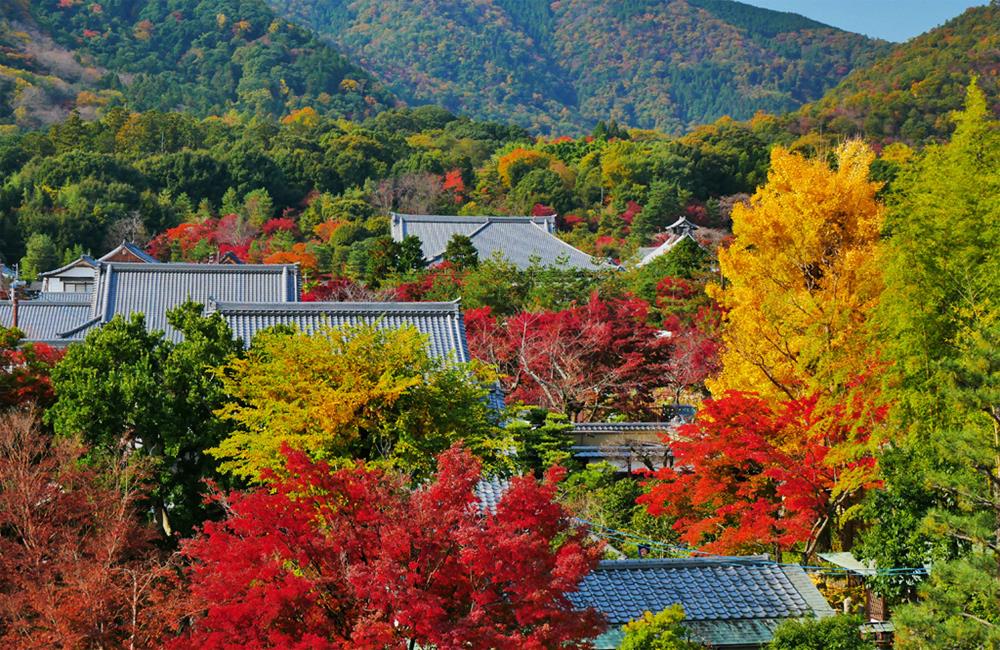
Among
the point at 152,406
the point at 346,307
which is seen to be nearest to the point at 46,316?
the point at 346,307

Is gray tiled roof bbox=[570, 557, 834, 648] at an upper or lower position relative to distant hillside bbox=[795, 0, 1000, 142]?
lower

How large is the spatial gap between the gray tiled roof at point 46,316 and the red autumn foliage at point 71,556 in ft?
47.6

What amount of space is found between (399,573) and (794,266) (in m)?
9.74

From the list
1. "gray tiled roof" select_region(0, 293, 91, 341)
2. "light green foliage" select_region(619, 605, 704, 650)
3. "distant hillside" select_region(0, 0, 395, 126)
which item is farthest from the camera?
"distant hillside" select_region(0, 0, 395, 126)

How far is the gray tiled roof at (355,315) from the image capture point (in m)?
17.2

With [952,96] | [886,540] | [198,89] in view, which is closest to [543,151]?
[952,96]

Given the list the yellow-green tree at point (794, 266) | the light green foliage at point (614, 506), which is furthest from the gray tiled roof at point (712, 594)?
the yellow-green tree at point (794, 266)

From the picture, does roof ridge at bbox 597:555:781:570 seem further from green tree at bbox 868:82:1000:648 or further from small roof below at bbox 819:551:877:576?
green tree at bbox 868:82:1000:648

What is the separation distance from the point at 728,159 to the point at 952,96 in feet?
49.5

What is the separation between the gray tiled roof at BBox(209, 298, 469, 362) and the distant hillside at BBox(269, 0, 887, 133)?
10532 cm

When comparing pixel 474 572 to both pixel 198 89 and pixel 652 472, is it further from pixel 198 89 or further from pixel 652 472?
pixel 198 89

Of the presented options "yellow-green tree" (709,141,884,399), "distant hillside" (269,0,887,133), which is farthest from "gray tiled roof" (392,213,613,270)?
"distant hillside" (269,0,887,133)

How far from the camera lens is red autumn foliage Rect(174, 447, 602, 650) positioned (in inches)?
279

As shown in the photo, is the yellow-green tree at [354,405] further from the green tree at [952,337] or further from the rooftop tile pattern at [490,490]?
the green tree at [952,337]
